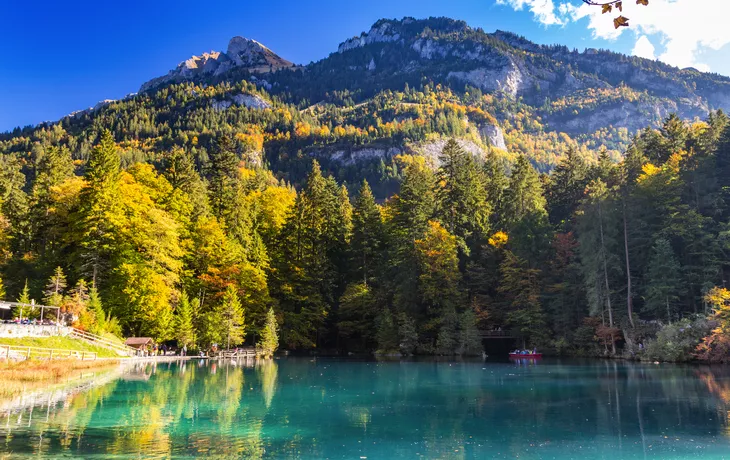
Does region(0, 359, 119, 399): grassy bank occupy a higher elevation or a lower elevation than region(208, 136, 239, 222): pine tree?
lower

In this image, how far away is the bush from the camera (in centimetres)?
4241

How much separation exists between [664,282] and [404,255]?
2835cm

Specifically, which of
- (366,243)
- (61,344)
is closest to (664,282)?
(366,243)

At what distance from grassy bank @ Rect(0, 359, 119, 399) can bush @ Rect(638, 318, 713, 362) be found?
44.9m

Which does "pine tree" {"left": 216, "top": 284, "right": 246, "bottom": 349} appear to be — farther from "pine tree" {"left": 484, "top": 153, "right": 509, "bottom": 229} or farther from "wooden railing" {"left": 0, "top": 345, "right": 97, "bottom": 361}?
"pine tree" {"left": 484, "top": 153, "right": 509, "bottom": 229}

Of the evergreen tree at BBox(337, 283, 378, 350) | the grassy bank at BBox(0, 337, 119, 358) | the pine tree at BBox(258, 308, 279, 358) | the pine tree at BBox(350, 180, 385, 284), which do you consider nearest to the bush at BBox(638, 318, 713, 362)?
the evergreen tree at BBox(337, 283, 378, 350)

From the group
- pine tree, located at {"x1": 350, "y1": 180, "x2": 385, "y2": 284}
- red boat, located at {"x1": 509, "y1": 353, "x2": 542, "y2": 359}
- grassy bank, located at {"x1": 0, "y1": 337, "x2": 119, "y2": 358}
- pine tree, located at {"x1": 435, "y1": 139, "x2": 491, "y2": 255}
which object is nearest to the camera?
grassy bank, located at {"x1": 0, "y1": 337, "x2": 119, "y2": 358}

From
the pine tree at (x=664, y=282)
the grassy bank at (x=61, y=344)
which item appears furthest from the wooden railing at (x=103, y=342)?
the pine tree at (x=664, y=282)

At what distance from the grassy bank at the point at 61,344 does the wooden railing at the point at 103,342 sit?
52 centimetres

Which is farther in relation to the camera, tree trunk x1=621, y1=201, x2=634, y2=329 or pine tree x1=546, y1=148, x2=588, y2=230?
pine tree x1=546, y1=148, x2=588, y2=230

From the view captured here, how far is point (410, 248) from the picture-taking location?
64375 millimetres

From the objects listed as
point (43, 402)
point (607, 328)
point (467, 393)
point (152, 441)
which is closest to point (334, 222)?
point (607, 328)

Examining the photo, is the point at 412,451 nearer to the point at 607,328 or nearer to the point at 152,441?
the point at 152,441

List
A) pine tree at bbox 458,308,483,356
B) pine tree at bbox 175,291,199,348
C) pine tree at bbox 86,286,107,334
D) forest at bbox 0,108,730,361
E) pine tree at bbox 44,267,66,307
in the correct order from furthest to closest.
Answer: pine tree at bbox 458,308,483,356, pine tree at bbox 175,291,199,348, forest at bbox 0,108,730,361, pine tree at bbox 86,286,107,334, pine tree at bbox 44,267,66,307
